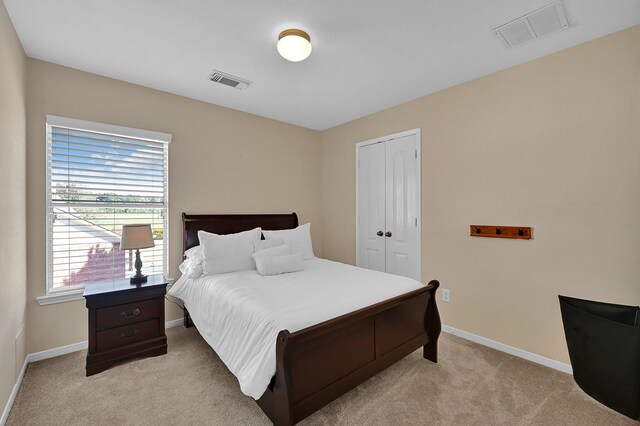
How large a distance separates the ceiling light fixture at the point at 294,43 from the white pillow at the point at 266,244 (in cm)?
182

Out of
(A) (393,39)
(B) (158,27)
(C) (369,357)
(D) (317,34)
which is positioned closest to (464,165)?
(A) (393,39)

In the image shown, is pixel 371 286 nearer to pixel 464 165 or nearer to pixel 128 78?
pixel 464 165

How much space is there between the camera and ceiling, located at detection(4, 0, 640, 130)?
1859 mm

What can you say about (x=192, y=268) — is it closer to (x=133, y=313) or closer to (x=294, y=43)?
(x=133, y=313)

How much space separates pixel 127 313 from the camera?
8.04 feet

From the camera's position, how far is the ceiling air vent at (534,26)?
189cm

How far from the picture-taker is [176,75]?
9.05ft

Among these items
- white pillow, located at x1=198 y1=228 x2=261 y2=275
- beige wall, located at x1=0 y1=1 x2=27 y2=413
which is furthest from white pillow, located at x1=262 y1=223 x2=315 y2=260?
beige wall, located at x1=0 y1=1 x2=27 y2=413

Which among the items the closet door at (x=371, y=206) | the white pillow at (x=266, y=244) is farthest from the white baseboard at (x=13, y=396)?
the closet door at (x=371, y=206)

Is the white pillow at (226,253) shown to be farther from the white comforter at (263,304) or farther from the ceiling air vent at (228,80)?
the ceiling air vent at (228,80)

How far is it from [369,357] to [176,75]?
116 inches

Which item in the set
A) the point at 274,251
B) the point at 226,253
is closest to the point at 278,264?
the point at 274,251

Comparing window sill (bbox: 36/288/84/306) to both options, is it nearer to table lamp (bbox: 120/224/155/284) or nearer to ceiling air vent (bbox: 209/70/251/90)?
table lamp (bbox: 120/224/155/284)

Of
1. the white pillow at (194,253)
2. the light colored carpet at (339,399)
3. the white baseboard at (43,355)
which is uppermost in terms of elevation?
the white pillow at (194,253)
